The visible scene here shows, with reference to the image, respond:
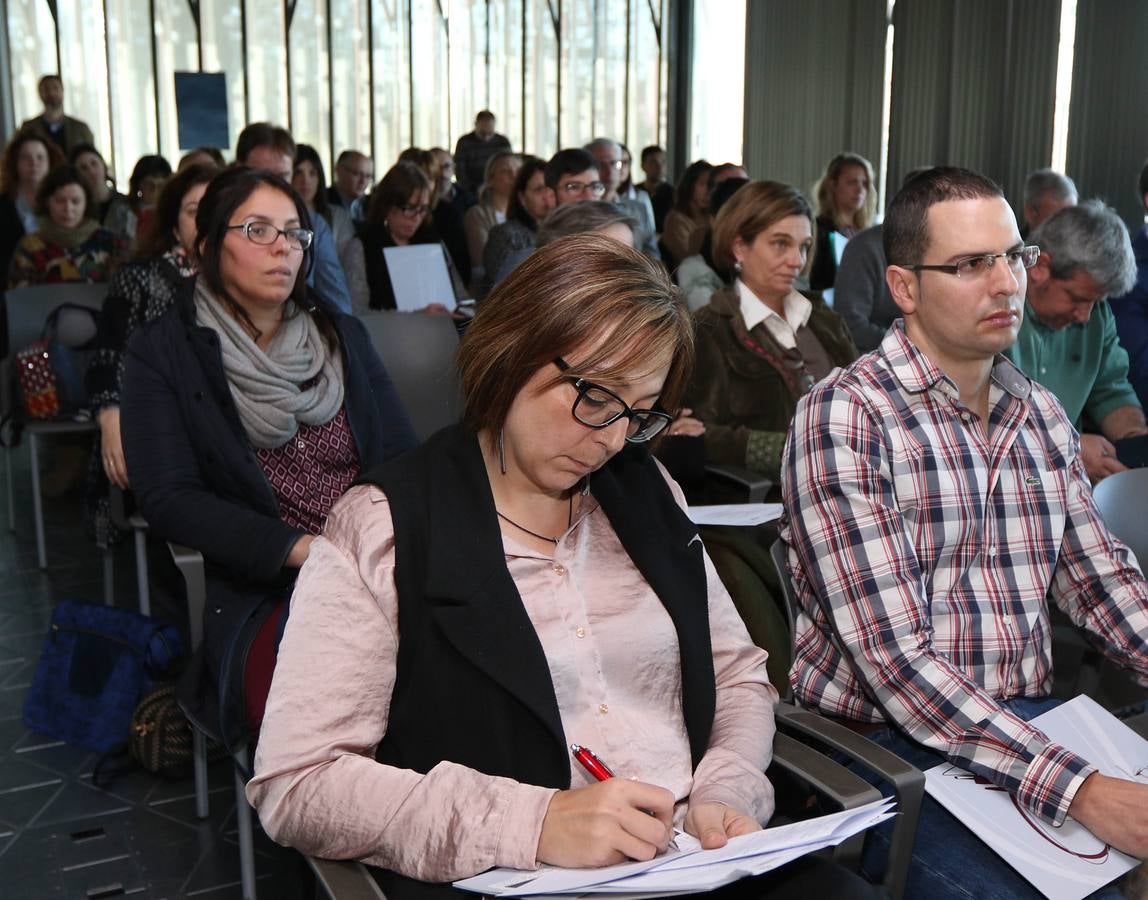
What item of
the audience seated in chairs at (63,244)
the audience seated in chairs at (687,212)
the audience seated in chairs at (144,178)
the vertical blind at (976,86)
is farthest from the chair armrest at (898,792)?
the vertical blind at (976,86)

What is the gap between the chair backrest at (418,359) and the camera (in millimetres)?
3375

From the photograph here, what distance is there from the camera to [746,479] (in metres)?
3.03

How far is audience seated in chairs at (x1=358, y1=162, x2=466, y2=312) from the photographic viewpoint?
546 cm

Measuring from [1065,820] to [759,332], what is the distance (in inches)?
84.9

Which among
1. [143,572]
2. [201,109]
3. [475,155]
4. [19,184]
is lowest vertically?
[143,572]

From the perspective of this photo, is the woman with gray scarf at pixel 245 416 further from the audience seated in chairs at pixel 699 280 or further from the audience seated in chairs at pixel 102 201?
the audience seated in chairs at pixel 102 201

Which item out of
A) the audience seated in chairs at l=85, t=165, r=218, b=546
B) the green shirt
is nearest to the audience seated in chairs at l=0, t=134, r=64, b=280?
the audience seated in chairs at l=85, t=165, r=218, b=546

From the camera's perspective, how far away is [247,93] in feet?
40.3

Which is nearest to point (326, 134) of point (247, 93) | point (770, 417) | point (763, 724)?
point (247, 93)

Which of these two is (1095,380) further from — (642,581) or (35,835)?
(35,835)

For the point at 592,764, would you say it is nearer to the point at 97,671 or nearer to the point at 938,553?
the point at 938,553

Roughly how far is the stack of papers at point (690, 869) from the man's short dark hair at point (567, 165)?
4.16m

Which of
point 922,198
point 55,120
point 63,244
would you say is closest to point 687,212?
point 63,244

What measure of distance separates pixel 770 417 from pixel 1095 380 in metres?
1.01
